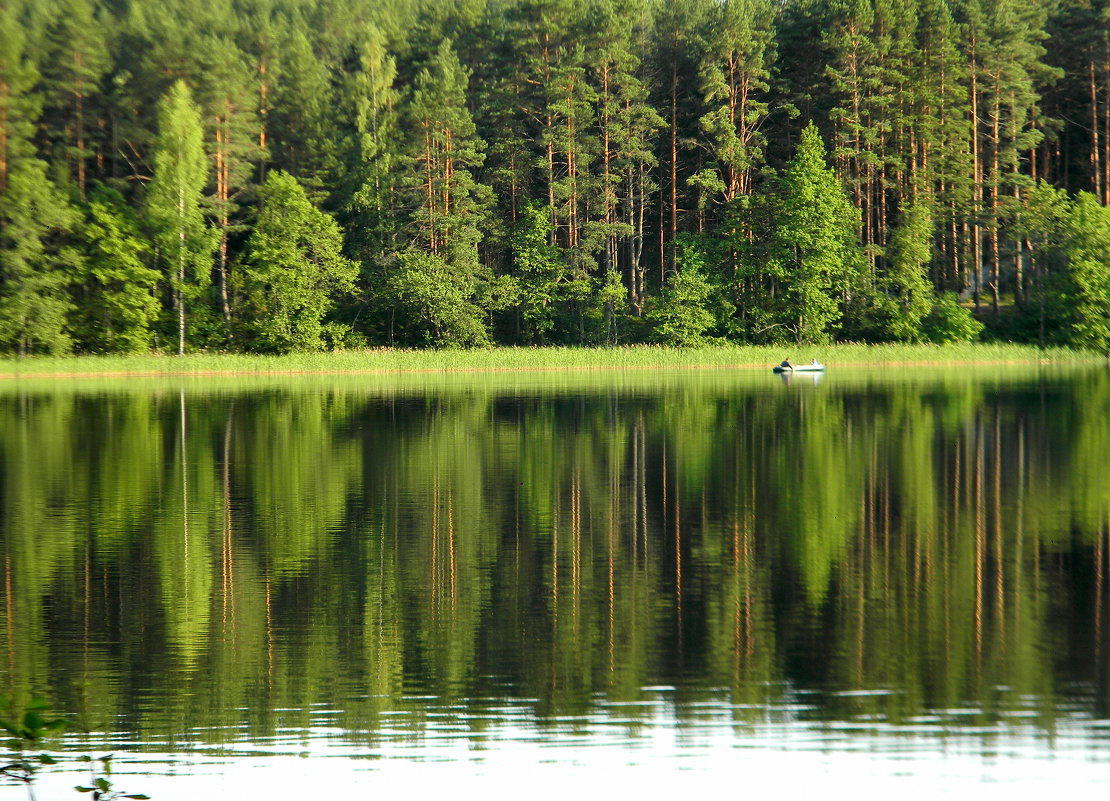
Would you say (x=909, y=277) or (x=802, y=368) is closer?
(x=802, y=368)

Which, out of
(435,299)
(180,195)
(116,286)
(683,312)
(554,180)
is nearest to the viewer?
(180,195)

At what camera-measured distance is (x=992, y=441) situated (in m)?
30.7

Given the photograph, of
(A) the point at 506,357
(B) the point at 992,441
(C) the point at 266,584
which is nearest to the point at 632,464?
(B) the point at 992,441

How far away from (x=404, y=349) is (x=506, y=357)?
6980mm

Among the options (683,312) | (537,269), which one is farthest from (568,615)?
(537,269)

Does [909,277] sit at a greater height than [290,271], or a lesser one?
lesser

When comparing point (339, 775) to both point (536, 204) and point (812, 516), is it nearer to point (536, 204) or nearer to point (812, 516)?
point (812, 516)

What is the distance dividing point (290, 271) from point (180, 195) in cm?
789

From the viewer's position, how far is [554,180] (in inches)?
3233

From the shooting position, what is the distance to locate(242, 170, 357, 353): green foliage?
239 feet

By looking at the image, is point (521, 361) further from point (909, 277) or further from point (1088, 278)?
point (1088, 278)

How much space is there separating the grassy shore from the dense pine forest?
264 centimetres

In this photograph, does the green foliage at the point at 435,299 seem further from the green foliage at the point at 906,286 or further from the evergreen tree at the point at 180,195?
the green foliage at the point at 906,286

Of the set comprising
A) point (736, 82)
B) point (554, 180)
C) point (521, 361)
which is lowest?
point (521, 361)
